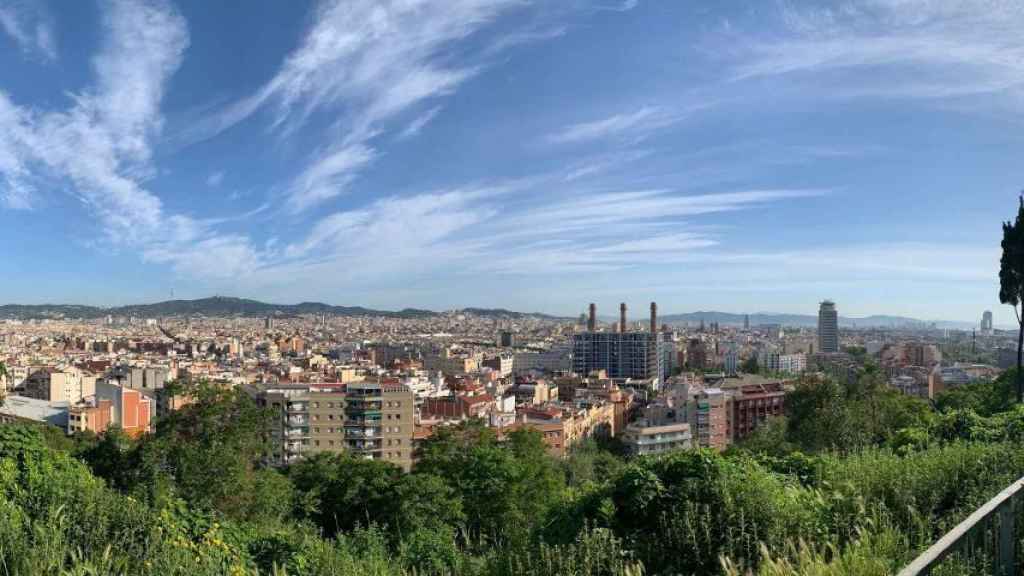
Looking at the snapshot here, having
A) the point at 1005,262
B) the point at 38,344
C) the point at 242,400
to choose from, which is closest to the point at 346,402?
the point at 242,400

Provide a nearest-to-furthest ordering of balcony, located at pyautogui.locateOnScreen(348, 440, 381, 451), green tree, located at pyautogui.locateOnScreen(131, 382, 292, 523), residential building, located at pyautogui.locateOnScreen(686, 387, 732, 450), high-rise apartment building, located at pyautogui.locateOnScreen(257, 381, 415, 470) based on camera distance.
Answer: green tree, located at pyautogui.locateOnScreen(131, 382, 292, 523)
balcony, located at pyautogui.locateOnScreen(348, 440, 381, 451)
high-rise apartment building, located at pyautogui.locateOnScreen(257, 381, 415, 470)
residential building, located at pyautogui.locateOnScreen(686, 387, 732, 450)

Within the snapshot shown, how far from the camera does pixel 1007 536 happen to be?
2322 millimetres

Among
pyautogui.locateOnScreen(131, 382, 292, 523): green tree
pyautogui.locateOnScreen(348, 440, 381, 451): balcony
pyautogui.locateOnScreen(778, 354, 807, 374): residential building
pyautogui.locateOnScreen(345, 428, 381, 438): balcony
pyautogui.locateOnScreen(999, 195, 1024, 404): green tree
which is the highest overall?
pyautogui.locateOnScreen(999, 195, 1024, 404): green tree

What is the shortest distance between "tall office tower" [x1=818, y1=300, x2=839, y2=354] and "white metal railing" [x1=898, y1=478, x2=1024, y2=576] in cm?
13009

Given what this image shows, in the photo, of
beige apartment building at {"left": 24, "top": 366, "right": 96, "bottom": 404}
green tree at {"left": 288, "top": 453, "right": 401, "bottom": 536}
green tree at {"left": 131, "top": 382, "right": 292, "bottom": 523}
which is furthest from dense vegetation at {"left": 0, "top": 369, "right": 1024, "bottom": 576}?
beige apartment building at {"left": 24, "top": 366, "right": 96, "bottom": 404}

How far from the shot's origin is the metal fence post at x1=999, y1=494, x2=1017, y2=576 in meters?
2.28

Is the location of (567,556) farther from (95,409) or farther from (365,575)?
(95,409)

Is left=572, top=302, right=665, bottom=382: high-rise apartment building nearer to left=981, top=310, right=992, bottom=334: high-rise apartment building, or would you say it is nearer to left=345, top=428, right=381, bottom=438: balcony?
left=345, top=428, right=381, bottom=438: balcony

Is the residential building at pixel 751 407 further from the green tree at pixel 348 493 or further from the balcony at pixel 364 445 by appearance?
the green tree at pixel 348 493

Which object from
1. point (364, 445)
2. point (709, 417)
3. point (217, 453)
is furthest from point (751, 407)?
point (217, 453)

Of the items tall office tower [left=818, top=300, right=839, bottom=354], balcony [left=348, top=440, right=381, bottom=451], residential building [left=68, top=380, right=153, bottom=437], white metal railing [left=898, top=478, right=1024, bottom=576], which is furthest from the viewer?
tall office tower [left=818, top=300, right=839, bottom=354]

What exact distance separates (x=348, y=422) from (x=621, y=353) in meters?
49.0

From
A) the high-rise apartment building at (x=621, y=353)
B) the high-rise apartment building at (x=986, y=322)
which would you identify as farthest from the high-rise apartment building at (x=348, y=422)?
the high-rise apartment building at (x=986, y=322)

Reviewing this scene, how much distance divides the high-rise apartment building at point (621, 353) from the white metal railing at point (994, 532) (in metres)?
71.6
